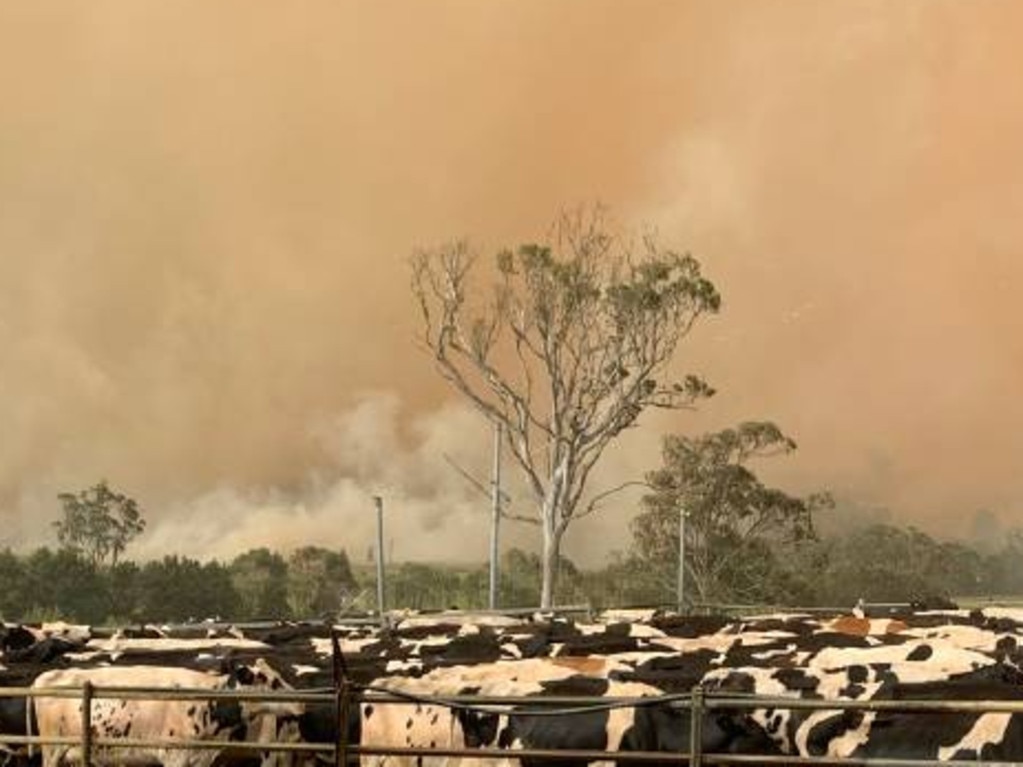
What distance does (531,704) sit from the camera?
Result: 10.9m

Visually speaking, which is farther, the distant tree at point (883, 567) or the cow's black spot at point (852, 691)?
the distant tree at point (883, 567)

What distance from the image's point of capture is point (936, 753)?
10.4m

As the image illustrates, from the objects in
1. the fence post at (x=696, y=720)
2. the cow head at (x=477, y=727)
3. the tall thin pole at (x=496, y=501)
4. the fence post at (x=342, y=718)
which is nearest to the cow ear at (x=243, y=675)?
the cow head at (x=477, y=727)

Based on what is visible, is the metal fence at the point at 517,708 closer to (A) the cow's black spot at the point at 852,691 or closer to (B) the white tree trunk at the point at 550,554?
(A) the cow's black spot at the point at 852,691

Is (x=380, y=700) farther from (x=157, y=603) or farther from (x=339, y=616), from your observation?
(x=157, y=603)

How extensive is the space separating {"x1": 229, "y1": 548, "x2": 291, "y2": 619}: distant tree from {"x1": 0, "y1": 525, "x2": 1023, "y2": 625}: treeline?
72mm

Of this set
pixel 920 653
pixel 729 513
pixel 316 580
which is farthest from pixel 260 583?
pixel 920 653

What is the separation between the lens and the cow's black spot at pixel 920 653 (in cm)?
1526

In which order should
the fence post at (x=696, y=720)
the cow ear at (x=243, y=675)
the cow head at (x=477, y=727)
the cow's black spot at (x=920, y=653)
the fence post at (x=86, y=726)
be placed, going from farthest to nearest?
the cow's black spot at (x=920, y=653), the cow ear at (x=243, y=675), the cow head at (x=477, y=727), the fence post at (x=86, y=726), the fence post at (x=696, y=720)

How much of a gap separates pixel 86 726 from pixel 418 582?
6219 cm

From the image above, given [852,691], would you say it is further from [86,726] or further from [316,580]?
[316,580]

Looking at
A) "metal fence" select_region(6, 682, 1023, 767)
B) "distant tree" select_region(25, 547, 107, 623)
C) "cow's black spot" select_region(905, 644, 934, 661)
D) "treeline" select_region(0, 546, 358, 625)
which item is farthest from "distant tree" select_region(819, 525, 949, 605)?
"metal fence" select_region(6, 682, 1023, 767)

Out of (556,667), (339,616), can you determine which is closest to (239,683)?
(556,667)

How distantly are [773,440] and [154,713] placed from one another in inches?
1684
